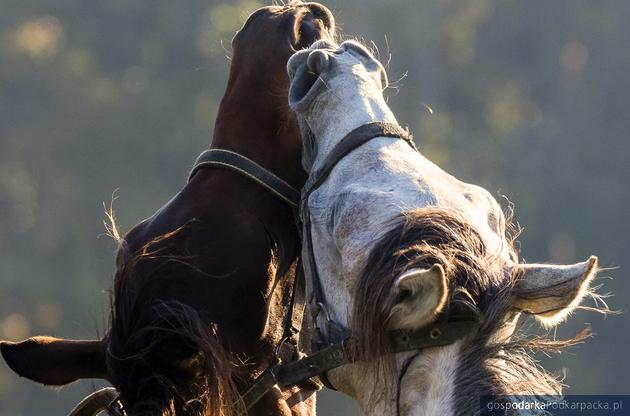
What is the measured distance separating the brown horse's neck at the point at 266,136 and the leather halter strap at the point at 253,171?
28 mm

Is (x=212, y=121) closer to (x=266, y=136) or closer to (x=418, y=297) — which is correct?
(x=266, y=136)

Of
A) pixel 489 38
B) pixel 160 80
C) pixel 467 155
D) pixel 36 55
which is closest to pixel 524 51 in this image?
pixel 489 38

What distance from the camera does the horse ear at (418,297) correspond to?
2943 millimetres

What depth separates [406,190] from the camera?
3346 mm

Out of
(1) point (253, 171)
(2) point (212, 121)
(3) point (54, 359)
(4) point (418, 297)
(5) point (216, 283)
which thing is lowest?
(4) point (418, 297)

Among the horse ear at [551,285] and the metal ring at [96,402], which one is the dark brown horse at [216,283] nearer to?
the metal ring at [96,402]

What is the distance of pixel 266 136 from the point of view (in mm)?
3938

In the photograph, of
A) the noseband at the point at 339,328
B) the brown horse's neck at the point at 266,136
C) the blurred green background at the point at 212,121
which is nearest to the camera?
the noseband at the point at 339,328

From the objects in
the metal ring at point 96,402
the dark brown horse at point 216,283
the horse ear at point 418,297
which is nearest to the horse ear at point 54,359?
the dark brown horse at point 216,283

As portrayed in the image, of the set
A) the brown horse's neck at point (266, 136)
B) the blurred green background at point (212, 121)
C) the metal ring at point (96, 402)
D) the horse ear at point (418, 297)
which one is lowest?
the horse ear at point (418, 297)

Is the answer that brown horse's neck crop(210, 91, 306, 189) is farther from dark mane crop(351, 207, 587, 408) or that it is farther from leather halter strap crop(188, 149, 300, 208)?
dark mane crop(351, 207, 587, 408)

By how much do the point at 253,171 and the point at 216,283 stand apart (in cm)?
37

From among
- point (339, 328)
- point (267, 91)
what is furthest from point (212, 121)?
point (339, 328)

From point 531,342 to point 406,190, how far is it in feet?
1.65
